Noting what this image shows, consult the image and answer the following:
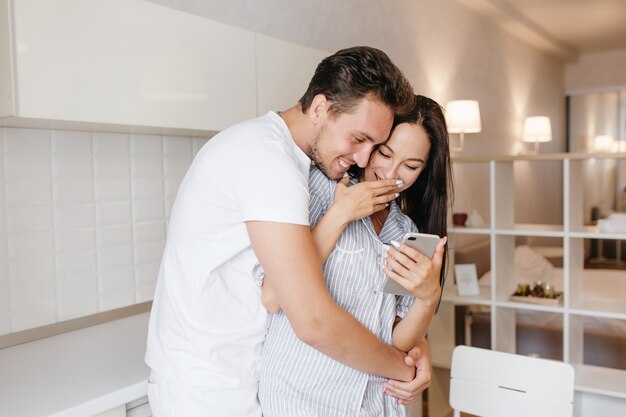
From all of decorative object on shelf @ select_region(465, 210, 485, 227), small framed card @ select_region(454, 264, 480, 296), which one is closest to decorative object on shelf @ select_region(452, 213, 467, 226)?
decorative object on shelf @ select_region(465, 210, 485, 227)

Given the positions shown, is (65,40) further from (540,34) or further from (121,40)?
(540,34)

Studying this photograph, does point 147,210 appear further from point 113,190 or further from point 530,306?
point 530,306

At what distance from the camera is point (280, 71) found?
208 centimetres

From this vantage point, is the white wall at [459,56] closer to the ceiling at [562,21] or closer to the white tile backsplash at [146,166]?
the ceiling at [562,21]

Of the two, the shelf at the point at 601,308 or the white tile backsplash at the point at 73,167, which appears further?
the shelf at the point at 601,308

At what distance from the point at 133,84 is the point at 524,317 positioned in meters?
3.15

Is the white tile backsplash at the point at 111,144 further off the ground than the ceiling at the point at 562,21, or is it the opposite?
the ceiling at the point at 562,21

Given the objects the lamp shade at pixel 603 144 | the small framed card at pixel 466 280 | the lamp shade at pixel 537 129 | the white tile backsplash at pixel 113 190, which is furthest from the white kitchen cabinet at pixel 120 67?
the lamp shade at pixel 603 144

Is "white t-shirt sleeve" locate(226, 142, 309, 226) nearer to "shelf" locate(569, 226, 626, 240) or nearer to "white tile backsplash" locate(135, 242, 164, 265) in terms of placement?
"white tile backsplash" locate(135, 242, 164, 265)

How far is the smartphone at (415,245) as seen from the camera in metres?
1.34

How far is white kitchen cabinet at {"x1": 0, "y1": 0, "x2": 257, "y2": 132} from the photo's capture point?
1.36 meters

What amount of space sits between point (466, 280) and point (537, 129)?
2919mm

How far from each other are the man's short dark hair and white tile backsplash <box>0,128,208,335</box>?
0.96m

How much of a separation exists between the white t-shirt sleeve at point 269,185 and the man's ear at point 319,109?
163 millimetres
